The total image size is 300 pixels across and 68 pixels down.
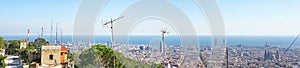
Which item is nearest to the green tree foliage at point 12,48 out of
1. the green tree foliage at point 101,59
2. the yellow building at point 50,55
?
the yellow building at point 50,55

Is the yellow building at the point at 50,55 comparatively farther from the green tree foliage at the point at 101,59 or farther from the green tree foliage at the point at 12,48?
the green tree foliage at the point at 12,48

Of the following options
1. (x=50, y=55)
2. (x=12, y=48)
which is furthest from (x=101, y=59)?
(x=12, y=48)

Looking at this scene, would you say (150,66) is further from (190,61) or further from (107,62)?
(190,61)

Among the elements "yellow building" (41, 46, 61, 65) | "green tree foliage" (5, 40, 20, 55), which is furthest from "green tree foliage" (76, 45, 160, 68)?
"green tree foliage" (5, 40, 20, 55)

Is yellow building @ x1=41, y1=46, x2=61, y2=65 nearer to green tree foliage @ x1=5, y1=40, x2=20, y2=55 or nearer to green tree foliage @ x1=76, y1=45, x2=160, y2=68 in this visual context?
green tree foliage @ x1=76, y1=45, x2=160, y2=68

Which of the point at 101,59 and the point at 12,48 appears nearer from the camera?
the point at 101,59

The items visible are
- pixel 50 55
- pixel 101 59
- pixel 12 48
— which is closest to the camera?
pixel 101 59

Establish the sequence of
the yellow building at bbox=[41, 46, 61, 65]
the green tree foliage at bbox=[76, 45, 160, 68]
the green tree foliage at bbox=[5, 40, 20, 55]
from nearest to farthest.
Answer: the green tree foliage at bbox=[76, 45, 160, 68] < the yellow building at bbox=[41, 46, 61, 65] < the green tree foliage at bbox=[5, 40, 20, 55]

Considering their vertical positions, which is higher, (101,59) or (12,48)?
(101,59)

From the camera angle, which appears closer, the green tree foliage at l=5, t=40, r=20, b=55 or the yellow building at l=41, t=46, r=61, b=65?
the yellow building at l=41, t=46, r=61, b=65

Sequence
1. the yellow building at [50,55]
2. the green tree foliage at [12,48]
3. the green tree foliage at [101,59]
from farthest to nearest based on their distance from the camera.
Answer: the green tree foliage at [12,48] → the yellow building at [50,55] → the green tree foliage at [101,59]

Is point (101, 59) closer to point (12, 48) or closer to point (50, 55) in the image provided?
point (50, 55)
